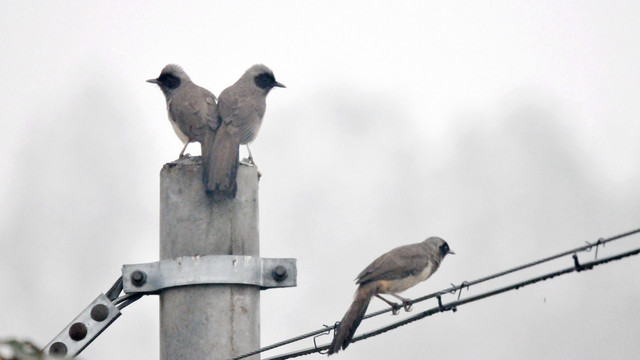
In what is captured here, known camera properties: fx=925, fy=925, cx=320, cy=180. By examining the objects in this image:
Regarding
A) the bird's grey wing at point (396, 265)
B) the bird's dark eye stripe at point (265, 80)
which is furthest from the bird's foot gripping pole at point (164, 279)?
the bird's dark eye stripe at point (265, 80)

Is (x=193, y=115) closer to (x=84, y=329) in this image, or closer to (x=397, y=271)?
(x=397, y=271)

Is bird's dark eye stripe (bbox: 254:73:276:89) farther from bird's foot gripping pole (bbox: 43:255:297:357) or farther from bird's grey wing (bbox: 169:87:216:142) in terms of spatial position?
bird's foot gripping pole (bbox: 43:255:297:357)

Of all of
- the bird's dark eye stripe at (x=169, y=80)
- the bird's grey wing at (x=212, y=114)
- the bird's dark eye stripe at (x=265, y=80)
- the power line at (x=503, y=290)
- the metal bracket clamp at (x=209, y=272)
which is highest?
the bird's dark eye stripe at (x=169, y=80)

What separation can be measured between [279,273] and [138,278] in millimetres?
712

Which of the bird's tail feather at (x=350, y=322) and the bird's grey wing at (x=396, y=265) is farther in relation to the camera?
the bird's grey wing at (x=396, y=265)

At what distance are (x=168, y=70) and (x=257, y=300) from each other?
5960 millimetres

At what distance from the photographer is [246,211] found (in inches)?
187

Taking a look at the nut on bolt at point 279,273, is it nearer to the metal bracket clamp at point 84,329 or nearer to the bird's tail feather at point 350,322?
the metal bracket clamp at point 84,329

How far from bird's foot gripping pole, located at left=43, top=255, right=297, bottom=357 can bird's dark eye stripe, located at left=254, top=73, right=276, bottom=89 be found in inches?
196

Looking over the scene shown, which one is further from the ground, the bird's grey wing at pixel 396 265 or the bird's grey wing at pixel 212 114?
the bird's grey wing at pixel 212 114

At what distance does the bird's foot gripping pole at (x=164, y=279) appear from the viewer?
14.7ft

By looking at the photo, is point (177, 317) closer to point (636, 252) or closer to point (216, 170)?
point (216, 170)

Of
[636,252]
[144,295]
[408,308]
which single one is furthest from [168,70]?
[636,252]

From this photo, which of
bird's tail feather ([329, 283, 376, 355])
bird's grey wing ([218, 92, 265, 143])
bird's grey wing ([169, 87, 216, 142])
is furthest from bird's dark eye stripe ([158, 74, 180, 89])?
bird's tail feather ([329, 283, 376, 355])
